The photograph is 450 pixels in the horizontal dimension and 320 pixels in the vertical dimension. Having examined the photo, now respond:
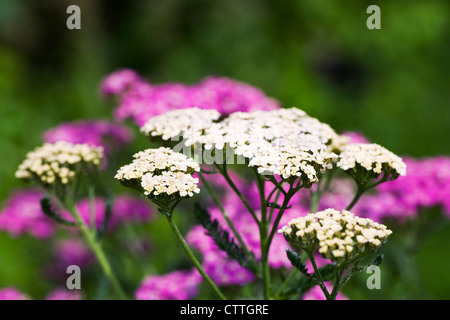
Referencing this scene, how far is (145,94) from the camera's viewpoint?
3.01m

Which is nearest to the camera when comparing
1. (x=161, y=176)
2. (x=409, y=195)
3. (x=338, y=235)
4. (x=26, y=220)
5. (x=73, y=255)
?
(x=338, y=235)

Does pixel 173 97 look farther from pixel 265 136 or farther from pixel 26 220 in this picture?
pixel 26 220

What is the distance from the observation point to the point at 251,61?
7355 millimetres

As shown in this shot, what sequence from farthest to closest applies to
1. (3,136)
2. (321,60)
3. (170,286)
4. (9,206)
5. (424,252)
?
(321,60) < (3,136) < (424,252) < (9,206) < (170,286)

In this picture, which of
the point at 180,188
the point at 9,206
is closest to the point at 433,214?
the point at 180,188

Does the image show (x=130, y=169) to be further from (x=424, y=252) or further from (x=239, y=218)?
(x=424, y=252)

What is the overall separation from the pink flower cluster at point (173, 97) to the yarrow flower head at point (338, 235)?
48.0 inches

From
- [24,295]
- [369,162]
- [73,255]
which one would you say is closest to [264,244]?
[369,162]

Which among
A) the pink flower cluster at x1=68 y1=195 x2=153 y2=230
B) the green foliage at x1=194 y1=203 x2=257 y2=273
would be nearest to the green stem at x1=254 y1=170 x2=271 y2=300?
the green foliage at x1=194 y1=203 x2=257 y2=273

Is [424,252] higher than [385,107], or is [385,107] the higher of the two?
[385,107]

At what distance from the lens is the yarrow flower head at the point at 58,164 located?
2152mm

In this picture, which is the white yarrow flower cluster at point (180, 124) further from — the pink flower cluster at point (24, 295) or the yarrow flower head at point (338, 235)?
the pink flower cluster at point (24, 295)
